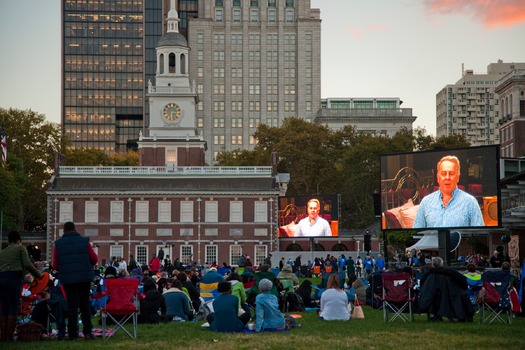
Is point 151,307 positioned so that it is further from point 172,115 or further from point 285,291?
point 172,115

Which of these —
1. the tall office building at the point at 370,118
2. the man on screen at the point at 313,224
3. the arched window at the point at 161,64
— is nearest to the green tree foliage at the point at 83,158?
the arched window at the point at 161,64

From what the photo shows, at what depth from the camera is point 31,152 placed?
8556 centimetres

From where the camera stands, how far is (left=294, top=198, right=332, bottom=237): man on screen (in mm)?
61281

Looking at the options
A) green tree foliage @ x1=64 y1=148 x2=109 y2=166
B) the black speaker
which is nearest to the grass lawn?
the black speaker

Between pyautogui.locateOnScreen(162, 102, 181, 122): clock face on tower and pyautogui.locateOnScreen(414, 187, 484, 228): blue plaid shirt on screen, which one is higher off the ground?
pyautogui.locateOnScreen(162, 102, 181, 122): clock face on tower

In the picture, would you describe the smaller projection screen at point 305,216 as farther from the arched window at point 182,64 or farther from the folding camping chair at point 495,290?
the folding camping chair at point 495,290

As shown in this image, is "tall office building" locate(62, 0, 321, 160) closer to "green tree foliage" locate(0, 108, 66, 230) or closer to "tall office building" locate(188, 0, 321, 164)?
"tall office building" locate(188, 0, 321, 164)

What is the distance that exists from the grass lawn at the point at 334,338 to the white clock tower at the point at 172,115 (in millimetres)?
59996

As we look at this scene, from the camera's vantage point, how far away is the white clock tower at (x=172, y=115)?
257ft

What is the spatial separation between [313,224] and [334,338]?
45923mm

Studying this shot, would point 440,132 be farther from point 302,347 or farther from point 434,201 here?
point 302,347

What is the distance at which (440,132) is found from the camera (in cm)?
18100

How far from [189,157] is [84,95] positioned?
290 ft

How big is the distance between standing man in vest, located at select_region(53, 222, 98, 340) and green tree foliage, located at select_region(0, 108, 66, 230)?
225ft
